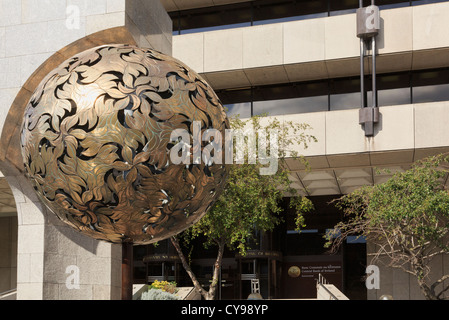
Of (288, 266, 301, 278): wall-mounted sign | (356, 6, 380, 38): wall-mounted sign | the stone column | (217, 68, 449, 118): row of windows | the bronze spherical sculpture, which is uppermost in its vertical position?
(356, 6, 380, 38): wall-mounted sign

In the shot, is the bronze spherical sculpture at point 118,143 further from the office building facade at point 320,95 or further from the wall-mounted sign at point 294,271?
the wall-mounted sign at point 294,271

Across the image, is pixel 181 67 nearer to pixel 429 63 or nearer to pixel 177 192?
pixel 177 192

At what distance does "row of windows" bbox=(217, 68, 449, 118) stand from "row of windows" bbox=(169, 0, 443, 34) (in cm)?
302

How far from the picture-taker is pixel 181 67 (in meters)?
4.03

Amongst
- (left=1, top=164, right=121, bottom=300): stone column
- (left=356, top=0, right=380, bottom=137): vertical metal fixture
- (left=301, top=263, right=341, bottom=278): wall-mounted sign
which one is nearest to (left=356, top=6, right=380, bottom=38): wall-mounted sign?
(left=356, top=0, right=380, bottom=137): vertical metal fixture

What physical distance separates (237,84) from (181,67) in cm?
2303

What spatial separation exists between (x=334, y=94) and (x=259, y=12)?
5.19m

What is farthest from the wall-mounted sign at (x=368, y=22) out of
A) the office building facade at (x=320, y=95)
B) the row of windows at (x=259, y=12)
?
the row of windows at (x=259, y=12)

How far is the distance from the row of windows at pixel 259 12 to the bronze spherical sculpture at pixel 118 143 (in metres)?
23.5

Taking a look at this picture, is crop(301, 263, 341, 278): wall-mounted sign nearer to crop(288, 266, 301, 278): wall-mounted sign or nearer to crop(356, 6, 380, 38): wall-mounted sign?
crop(288, 266, 301, 278): wall-mounted sign

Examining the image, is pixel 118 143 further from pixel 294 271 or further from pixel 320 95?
pixel 294 271

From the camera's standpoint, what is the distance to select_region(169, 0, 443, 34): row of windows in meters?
26.3

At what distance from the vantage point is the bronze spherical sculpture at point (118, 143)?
141 inches
